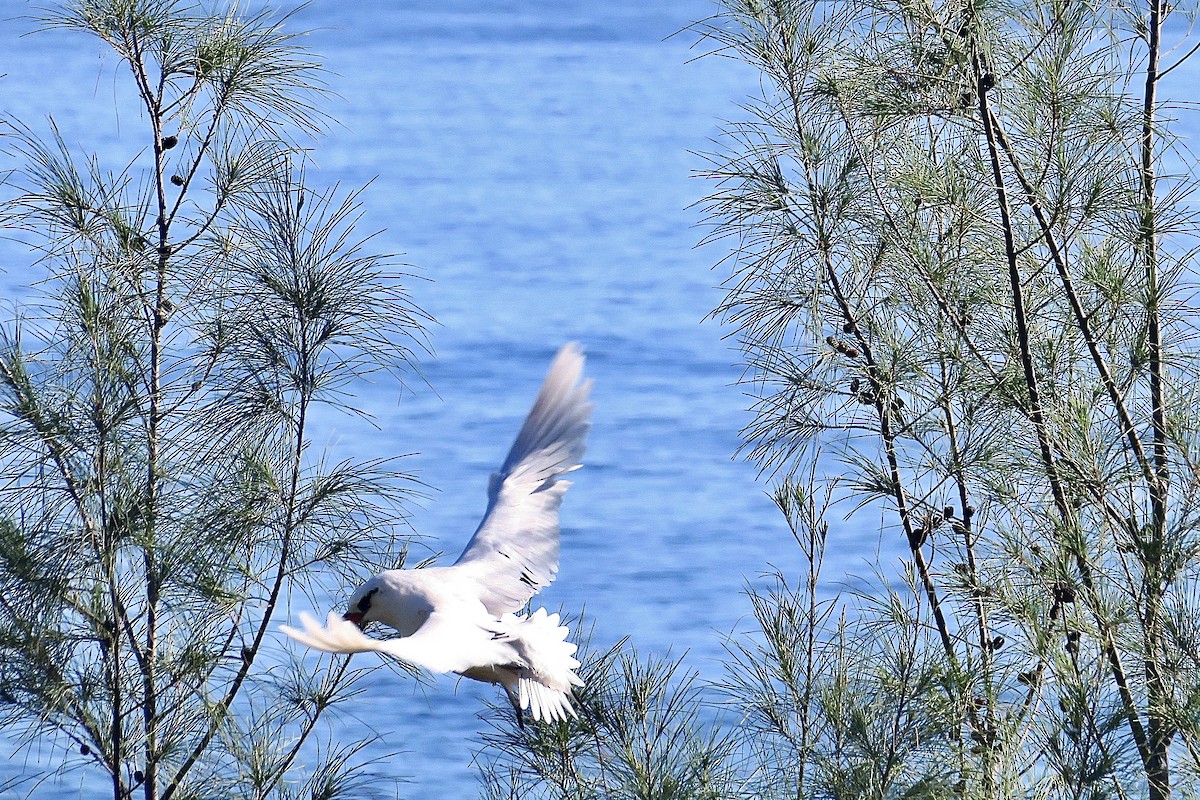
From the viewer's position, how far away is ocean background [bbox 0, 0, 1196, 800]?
5.99m

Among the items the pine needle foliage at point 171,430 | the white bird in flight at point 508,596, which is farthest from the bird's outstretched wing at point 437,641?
the pine needle foliage at point 171,430

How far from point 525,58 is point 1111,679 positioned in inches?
363

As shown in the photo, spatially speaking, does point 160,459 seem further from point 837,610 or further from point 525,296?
point 525,296

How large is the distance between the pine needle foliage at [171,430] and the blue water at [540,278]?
196 cm

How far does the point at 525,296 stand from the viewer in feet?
27.1

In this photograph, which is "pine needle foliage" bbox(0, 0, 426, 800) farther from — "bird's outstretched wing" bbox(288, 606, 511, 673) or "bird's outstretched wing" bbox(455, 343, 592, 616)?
"bird's outstretched wing" bbox(455, 343, 592, 616)

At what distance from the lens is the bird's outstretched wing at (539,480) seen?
9.41 feet

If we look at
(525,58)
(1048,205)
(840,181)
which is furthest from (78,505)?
(525,58)

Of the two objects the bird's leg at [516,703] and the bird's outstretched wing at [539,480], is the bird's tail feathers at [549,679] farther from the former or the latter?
the bird's outstretched wing at [539,480]

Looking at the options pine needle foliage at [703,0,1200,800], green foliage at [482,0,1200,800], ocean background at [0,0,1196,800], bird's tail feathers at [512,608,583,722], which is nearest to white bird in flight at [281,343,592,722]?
bird's tail feathers at [512,608,583,722]

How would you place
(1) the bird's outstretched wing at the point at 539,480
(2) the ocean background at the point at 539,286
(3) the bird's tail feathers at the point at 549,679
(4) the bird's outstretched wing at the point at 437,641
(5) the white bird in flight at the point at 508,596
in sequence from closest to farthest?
(4) the bird's outstretched wing at the point at 437,641 → (5) the white bird in flight at the point at 508,596 → (3) the bird's tail feathers at the point at 549,679 → (1) the bird's outstretched wing at the point at 539,480 → (2) the ocean background at the point at 539,286

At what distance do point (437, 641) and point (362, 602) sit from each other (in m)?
0.21

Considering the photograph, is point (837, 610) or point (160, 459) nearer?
point (160, 459)

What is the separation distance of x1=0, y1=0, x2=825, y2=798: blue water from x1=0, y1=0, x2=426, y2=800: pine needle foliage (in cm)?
196
